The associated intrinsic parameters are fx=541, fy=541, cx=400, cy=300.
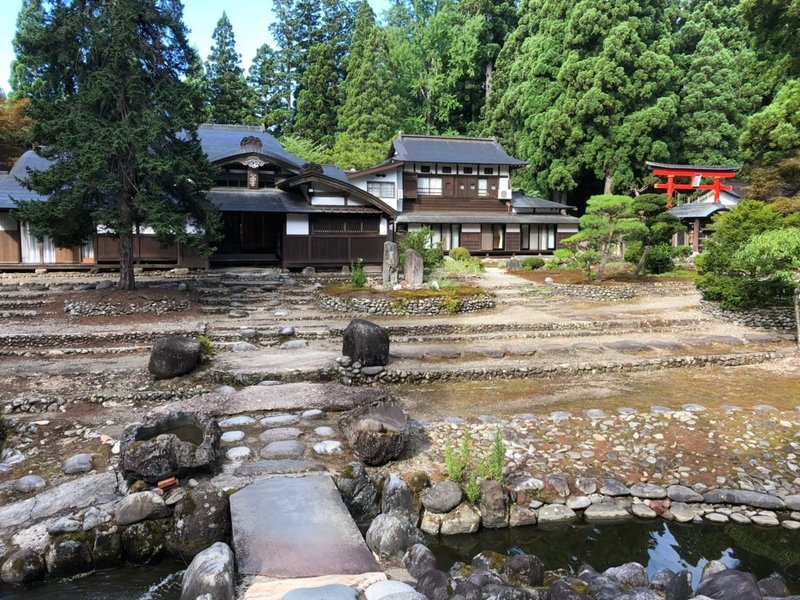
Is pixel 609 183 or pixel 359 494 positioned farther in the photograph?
pixel 609 183

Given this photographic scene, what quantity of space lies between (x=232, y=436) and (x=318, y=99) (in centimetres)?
4057

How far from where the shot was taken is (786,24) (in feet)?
62.7

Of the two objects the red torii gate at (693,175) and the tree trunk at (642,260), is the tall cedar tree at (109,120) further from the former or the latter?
the red torii gate at (693,175)

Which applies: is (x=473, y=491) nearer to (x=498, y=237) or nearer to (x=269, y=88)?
(x=498, y=237)

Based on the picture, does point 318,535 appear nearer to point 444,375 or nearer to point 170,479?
point 170,479

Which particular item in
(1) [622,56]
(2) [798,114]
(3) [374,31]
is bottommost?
(2) [798,114]

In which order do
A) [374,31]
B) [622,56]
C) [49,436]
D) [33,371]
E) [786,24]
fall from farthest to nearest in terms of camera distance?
[374,31] → [622,56] → [786,24] → [33,371] → [49,436]

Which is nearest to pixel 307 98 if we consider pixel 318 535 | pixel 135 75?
pixel 135 75

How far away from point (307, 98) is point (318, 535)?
4322cm

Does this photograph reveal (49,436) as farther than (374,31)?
No

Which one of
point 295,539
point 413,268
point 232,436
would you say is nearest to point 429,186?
point 413,268

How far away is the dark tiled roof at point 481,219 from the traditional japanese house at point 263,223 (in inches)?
237

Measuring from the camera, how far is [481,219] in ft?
103

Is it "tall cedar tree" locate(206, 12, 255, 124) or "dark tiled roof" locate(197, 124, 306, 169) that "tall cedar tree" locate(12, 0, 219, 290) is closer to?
"dark tiled roof" locate(197, 124, 306, 169)
